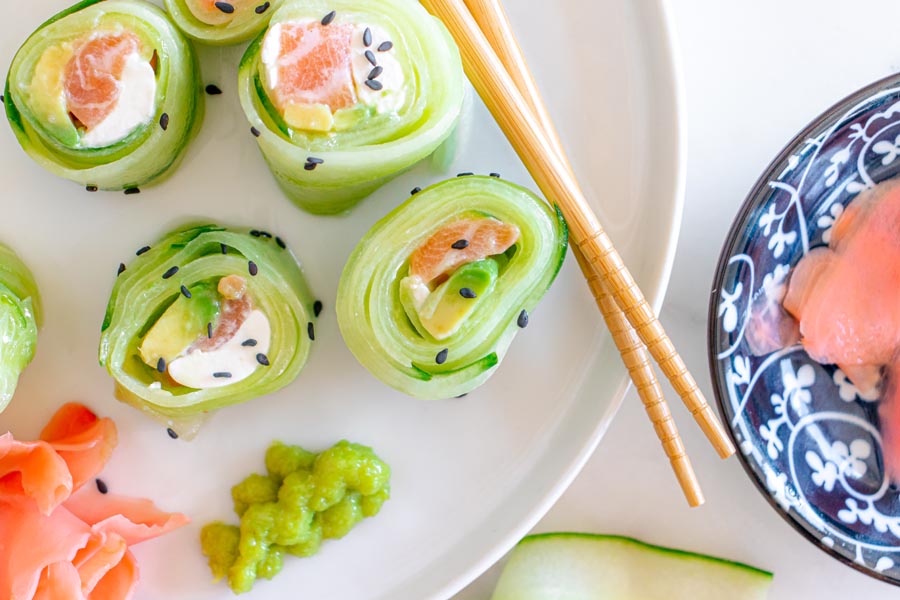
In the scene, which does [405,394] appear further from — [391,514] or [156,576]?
[156,576]

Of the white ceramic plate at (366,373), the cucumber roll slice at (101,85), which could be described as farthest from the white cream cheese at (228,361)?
the cucumber roll slice at (101,85)

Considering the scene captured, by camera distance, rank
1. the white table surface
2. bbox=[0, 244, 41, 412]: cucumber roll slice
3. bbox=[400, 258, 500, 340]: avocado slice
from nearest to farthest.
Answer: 1. bbox=[400, 258, 500, 340]: avocado slice
2. bbox=[0, 244, 41, 412]: cucumber roll slice
3. the white table surface

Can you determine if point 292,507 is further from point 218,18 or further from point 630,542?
point 218,18

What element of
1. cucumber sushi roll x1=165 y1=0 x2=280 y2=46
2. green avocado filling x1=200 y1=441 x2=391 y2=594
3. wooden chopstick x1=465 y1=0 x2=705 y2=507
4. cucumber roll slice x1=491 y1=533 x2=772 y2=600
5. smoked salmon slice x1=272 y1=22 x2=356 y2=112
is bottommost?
cucumber roll slice x1=491 y1=533 x2=772 y2=600

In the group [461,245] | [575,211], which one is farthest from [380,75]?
[575,211]

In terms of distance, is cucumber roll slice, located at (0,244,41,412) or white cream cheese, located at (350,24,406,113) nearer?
white cream cheese, located at (350,24,406,113)

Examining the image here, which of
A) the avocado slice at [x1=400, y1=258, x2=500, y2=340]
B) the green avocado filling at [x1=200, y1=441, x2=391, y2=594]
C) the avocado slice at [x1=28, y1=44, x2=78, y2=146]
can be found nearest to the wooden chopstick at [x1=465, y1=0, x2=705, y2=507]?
the avocado slice at [x1=400, y1=258, x2=500, y2=340]

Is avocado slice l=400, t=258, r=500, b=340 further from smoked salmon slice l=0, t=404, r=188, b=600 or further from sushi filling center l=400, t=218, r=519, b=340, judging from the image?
smoked salmon slice l=0, t=404, r=188, b=600

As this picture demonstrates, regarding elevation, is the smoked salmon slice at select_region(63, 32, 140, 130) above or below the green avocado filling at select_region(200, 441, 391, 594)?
above
